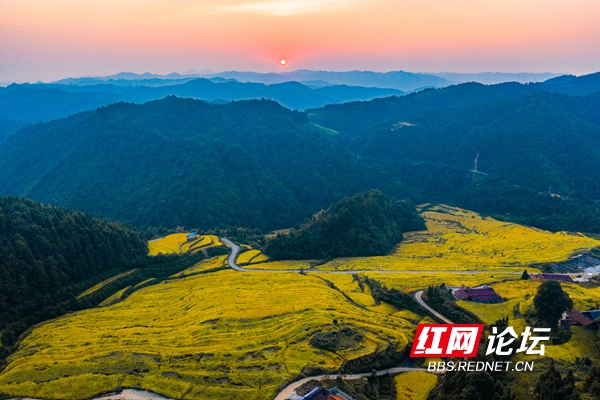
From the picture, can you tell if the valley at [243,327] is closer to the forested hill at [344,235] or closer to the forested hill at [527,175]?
the forested hill at [344,235]

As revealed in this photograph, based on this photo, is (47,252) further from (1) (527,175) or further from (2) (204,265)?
(1) (527,175)

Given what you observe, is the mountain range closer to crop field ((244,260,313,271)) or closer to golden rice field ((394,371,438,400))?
crop field ((244,260,313,271))

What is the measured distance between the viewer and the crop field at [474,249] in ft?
278

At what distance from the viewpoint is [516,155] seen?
17438 centimetres

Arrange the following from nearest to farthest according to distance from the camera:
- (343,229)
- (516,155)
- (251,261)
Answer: (251,261) → (343,229) → (516,155)

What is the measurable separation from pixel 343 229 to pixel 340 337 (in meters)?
54.7

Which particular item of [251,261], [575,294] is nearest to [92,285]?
[251,261]

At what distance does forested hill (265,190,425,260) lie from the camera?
96188 mm

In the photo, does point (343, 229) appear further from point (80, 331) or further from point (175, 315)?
point (80, 331)

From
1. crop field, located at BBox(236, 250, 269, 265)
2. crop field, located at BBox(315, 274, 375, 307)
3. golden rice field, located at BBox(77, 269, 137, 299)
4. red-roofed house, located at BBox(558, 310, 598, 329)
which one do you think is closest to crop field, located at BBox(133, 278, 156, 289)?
golden rice field, located at BBox(77, 269, 137, 299)

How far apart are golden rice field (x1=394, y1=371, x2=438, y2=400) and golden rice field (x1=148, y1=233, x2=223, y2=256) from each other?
5857cm

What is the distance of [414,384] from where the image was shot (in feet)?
139

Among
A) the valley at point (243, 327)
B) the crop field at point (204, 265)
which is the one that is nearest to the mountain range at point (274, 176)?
the crop field at point (204, 265)

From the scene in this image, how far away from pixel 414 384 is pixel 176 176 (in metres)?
130
